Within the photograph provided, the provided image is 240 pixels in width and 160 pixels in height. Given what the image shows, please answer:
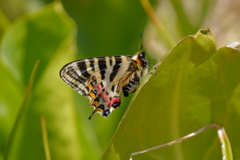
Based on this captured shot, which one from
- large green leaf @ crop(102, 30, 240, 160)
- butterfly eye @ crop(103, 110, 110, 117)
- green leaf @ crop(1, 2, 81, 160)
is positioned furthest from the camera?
butterfly eye @ crop(103, 110, 110, 117)

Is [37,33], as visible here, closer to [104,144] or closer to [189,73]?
[104,144]

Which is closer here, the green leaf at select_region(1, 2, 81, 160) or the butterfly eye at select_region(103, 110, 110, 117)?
the green leaf at select_region(1, 2, 81, 160)

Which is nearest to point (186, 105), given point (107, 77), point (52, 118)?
point (52, 118)

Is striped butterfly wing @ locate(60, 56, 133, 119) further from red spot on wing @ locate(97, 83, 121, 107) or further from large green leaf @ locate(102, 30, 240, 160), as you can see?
large green leaf @ locate(102, 30, 240, 160)

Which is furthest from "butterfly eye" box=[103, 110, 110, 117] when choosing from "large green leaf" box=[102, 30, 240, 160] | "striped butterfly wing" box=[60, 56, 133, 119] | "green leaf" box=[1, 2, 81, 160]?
"large green leaf" box=[102, 30, 240, 160]

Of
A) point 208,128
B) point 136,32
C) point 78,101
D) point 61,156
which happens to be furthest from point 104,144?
point 208,128

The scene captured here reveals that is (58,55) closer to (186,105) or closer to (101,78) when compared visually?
(101,78)
